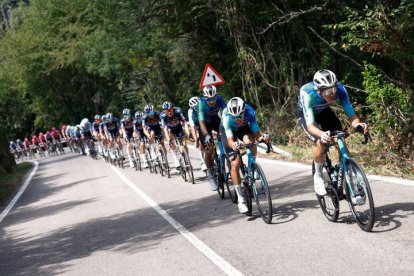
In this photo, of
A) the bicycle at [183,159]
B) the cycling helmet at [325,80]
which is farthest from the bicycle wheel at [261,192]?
the bicycle at [183,159]

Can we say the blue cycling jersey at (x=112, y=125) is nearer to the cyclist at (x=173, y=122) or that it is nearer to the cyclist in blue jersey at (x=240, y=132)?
the cyclist at (x=173, y=122)

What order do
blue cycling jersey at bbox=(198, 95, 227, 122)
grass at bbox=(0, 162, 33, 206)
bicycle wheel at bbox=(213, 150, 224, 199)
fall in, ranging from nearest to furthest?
blue cycling jersey at bbox=(198, 95, 227, 122), bicycle wheel at bbox=(213, 150, 224, 199), grass at bbox=(0, 162, 33, 206)

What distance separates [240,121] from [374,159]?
4.05 metres

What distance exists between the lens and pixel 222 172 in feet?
32.5

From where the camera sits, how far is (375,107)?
36.2 feet

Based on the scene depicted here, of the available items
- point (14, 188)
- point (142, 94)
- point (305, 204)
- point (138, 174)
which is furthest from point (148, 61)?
point (305, 204)

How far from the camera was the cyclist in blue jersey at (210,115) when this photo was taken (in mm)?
9602

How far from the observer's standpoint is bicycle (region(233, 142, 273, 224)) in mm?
7273

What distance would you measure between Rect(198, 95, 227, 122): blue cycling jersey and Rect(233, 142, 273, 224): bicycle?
2009 millimetres

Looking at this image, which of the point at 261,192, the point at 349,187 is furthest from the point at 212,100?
the point at 349,187

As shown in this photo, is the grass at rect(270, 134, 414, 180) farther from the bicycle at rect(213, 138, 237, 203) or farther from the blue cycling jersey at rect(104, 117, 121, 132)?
the blue cycling jersey at rect(104, 117, 121, 132)

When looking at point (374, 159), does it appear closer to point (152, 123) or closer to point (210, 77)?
point (152, 123)

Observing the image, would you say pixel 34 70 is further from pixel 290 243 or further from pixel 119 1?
pixel 290 243

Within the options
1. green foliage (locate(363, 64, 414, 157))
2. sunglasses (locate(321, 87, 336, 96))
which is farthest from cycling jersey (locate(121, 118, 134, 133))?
sunglasses (locate(321, 87, 336, 96))
